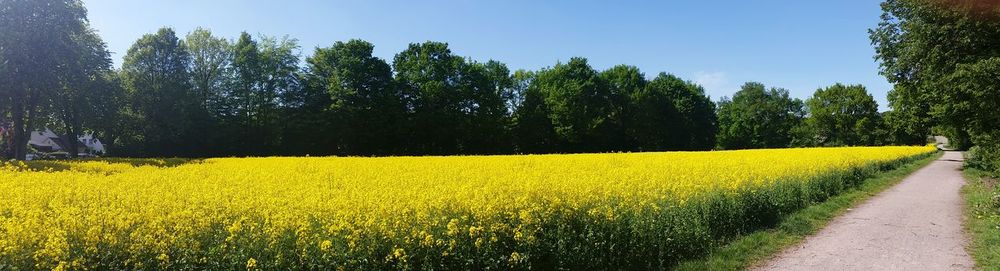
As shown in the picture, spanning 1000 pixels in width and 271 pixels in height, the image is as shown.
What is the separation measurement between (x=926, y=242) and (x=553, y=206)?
21.6ft

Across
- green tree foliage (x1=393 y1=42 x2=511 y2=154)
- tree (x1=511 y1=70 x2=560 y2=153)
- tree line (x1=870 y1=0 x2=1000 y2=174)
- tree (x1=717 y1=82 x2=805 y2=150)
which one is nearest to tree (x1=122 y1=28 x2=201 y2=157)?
green tree foliage (x1=393 y1=42 x2=511 y2=154)

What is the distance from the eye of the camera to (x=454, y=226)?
5312 millimetres

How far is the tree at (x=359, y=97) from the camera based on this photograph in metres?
42.4

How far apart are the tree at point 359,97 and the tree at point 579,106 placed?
58.3 feet

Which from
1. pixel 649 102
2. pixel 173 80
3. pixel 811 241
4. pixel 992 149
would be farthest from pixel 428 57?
pixel 811 241

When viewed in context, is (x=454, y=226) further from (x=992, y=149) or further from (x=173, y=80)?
(x=173, y=80)

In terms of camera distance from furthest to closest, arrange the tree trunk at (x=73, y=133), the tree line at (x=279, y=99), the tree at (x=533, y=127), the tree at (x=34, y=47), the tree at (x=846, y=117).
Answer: the tree at (x=846, y=117)
the tree at (x=533, y=127)
the tree trunk at (x=73, y=133)
the tree line at (x=279, y=99)
the tree at (x=34, y=47)

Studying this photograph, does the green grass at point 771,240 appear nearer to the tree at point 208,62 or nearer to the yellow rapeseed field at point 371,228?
the yellow rapeseed field at point 371,228

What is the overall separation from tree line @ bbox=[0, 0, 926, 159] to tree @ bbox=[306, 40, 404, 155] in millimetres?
99

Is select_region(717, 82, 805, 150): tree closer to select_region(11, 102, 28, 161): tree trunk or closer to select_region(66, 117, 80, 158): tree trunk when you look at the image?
select_region(66, 117, 80, 158): tree trunk

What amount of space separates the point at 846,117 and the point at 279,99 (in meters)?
85.4

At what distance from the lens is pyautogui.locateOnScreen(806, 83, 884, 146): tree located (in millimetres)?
82938

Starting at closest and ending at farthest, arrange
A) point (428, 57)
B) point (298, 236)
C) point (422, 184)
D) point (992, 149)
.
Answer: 1. point (298, 236)
2. point (422, 184)
3. point (992, 149)
4. point (428, 57)

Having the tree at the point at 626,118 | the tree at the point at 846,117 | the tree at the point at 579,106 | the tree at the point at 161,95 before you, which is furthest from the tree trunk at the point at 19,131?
the tree at the point at 846,117
